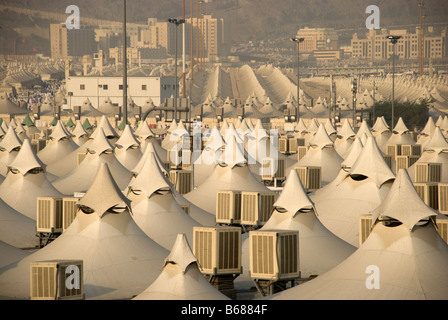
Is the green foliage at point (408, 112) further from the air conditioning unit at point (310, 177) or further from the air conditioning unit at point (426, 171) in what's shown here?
the air conditioning unit at point (310, 177)

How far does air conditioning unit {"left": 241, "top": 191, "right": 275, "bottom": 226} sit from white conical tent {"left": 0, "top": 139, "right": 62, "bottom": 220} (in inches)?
446

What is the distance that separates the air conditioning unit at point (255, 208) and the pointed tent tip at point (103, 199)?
8.23 meters

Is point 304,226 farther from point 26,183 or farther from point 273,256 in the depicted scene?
point 26,183

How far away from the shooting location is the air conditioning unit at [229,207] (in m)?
41.0

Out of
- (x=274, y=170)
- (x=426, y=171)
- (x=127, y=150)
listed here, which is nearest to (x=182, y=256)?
(x=426, y=171)

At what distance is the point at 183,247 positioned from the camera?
24.2 meters

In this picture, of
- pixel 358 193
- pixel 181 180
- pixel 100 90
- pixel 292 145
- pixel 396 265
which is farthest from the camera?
pixel 100 90

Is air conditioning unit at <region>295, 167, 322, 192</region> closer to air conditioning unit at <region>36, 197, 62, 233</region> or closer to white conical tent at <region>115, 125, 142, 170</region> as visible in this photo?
white conical tent at <region>115, 125, 142, 170</region>

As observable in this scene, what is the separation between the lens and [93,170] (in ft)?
186

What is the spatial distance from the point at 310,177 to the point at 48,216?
59.1 ft

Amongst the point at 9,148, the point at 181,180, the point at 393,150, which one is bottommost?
the point at 181,180


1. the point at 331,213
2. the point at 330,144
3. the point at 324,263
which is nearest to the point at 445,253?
the point at 324,263
